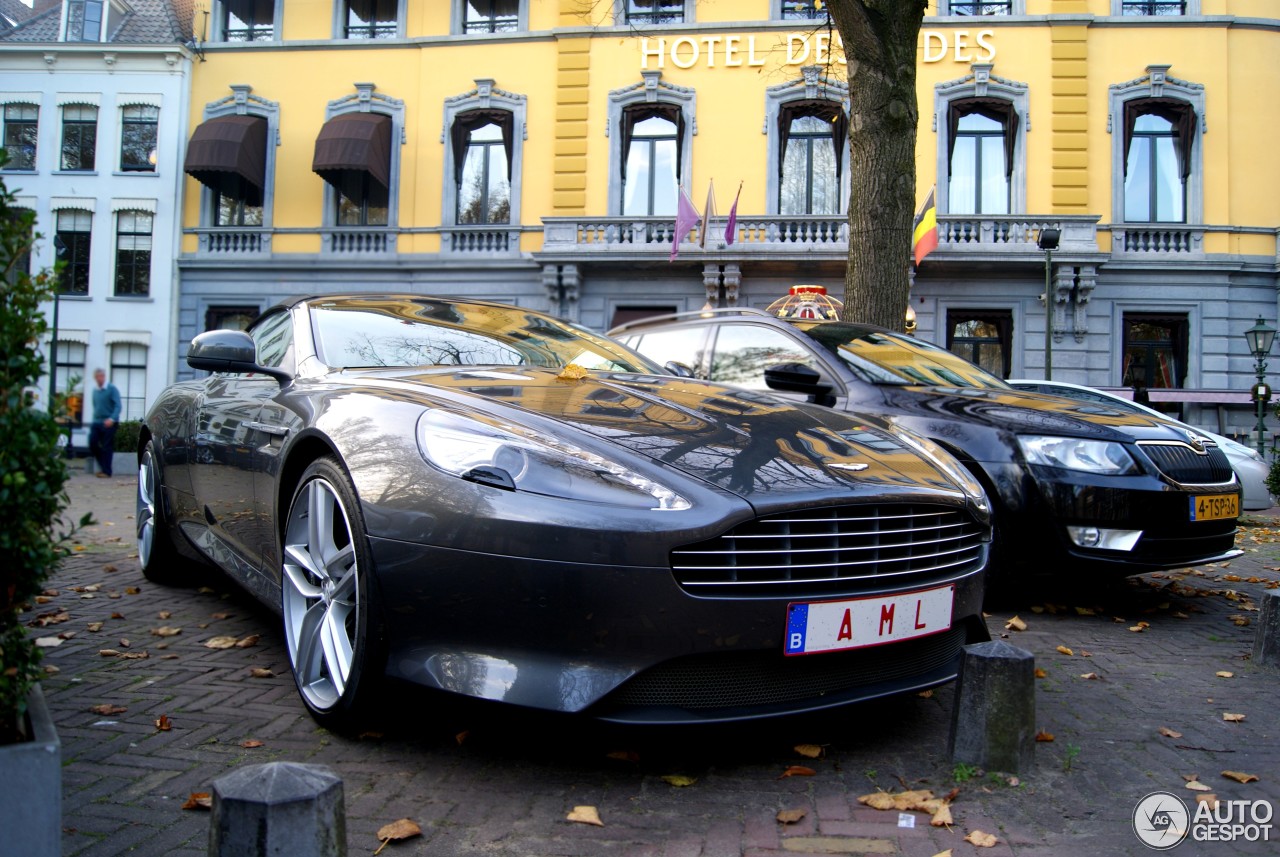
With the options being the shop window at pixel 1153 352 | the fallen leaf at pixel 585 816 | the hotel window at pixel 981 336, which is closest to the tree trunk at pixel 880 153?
the fallen leaf at pixel 585 816

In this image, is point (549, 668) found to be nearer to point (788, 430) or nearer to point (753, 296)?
point (788, 430)

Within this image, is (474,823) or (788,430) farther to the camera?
(788,430)

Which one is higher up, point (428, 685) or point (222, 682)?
point (428, 685)

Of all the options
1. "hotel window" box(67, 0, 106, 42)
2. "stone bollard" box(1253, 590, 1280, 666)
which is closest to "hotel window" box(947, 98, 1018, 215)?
"stone bollard" box(1253, 590, 1280, 666)

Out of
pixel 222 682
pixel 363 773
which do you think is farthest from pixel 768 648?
pixel 222 682

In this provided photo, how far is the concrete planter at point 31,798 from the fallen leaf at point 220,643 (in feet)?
6.72

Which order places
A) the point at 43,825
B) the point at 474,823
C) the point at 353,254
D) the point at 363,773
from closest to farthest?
1. the point at 43,825
2. the point at 474,823
3. the point at 363,773
4. the point at 353,254

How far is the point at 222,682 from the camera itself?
310 centimetres

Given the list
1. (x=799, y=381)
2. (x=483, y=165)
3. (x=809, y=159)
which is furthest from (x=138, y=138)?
(x=799, y=381)

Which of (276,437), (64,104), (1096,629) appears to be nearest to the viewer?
(276,437)

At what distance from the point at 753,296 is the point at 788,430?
16.3 meters

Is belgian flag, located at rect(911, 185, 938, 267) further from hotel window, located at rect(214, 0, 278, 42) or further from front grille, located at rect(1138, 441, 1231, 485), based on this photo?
hotel window, located at rect(214, 0, 278, 42)

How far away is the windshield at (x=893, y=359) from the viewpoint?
486 cm

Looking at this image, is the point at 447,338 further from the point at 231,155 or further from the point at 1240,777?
the point at 231,155
